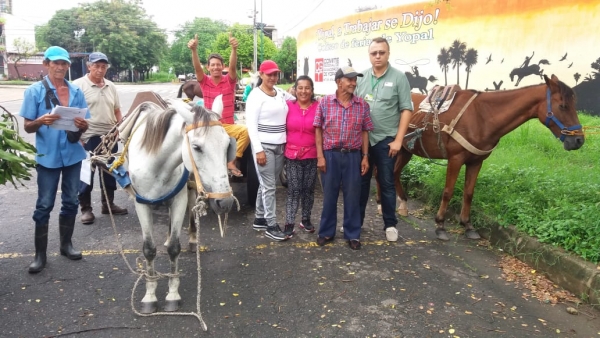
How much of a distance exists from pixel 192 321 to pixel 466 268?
2.49 meters

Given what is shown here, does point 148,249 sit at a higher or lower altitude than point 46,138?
lower

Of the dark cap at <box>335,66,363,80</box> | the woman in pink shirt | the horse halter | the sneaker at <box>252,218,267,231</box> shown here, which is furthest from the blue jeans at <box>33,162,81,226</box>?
the horse halter

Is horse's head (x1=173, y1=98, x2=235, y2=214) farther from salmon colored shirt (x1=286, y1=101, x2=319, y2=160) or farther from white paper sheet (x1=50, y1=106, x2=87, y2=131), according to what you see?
salmon colored shirt (x1=286, y1=101, x2=319, y2=160)

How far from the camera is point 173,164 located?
9.97ft

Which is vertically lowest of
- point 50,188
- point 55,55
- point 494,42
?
point 50,188

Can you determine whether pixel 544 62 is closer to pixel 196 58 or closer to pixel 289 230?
pixel 289 230

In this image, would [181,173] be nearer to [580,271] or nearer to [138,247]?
[138,247]

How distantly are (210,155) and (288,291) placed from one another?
145 centimetres

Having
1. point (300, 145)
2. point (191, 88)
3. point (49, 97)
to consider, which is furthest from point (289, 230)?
point (191, 88)

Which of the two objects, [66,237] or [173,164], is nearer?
[173,164]

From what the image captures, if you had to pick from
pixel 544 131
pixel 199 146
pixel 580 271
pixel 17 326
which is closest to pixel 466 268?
pixel 580 271

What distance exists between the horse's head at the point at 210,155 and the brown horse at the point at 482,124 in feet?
9.34

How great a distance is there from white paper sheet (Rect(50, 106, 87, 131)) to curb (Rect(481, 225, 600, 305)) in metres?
4.18

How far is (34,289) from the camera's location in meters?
3.40
